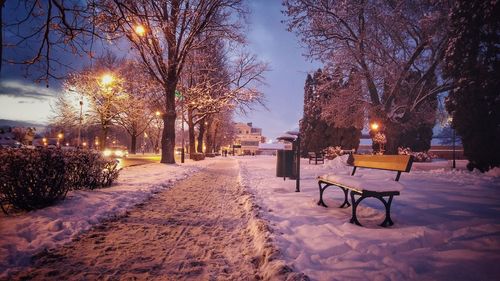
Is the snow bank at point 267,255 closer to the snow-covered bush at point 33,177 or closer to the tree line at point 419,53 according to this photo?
the snow-covered bush at point 33,177

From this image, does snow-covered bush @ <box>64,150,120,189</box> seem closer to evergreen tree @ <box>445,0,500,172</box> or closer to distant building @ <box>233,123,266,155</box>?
evergreen tree @ <box>445,0,500,172</box>

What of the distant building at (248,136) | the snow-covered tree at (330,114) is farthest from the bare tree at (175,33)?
the distant building at (248,136)

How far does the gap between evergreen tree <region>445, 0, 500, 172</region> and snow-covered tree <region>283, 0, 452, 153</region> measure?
1.50m

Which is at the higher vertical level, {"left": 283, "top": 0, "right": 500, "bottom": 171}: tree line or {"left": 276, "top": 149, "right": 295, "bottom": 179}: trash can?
{"left": 283, "top": 0, "right": 500, "bottom": 171}: tree line

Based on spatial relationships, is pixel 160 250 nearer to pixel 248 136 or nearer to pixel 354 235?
pixel 354 235

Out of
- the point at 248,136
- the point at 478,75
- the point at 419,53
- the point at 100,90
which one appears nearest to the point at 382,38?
the point at 419,53

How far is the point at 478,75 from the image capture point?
16109 millimetres

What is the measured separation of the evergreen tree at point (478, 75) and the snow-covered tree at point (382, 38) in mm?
1497

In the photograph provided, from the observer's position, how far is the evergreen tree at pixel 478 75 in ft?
51.4

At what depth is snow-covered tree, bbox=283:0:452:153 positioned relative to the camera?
60.0ft

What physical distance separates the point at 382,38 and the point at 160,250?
2021cm

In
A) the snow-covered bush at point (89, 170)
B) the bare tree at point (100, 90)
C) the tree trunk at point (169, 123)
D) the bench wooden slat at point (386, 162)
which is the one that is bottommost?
the snow-covered bush at point (89, 170)

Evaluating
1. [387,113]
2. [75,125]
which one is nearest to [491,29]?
[387,113]

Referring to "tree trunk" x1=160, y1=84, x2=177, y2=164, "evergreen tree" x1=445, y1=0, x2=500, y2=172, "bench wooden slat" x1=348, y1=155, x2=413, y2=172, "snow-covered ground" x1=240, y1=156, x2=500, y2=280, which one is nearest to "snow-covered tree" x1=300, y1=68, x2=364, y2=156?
"evergreen tree" x1=445, y1=0, x2=500, y2=172
